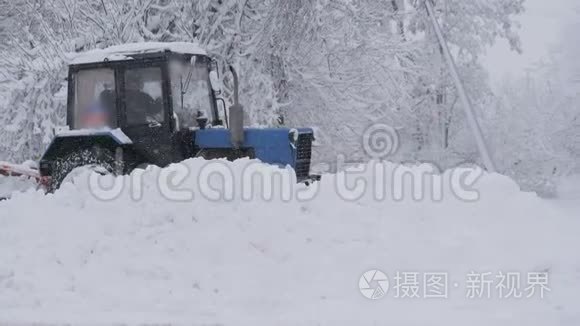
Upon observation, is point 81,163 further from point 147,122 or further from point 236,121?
point 236,121

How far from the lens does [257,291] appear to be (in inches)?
231

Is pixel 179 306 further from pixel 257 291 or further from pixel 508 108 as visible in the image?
pixel 508 108

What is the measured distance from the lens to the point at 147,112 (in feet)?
29.8

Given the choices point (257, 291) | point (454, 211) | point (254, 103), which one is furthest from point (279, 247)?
point (254, 103)

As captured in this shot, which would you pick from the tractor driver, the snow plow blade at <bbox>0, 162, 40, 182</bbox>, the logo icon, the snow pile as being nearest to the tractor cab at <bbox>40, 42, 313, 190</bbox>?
the tractor driver

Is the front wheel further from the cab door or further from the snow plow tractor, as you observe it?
the cab door

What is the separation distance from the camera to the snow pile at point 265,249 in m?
5.55

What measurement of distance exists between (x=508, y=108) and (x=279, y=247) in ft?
53.4

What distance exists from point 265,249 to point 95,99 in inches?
164

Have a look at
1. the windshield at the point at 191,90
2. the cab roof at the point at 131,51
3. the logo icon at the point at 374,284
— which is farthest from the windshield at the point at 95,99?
the logo icon at the point at 374,284

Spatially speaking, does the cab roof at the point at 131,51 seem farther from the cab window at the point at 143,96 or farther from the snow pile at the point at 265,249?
the snow pile at the point at 265,249

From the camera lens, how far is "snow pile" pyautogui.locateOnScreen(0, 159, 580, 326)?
18.2 ft

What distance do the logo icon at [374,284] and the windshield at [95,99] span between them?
454cm

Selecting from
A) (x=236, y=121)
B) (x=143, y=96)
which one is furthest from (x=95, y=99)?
(x=236, y=121)
